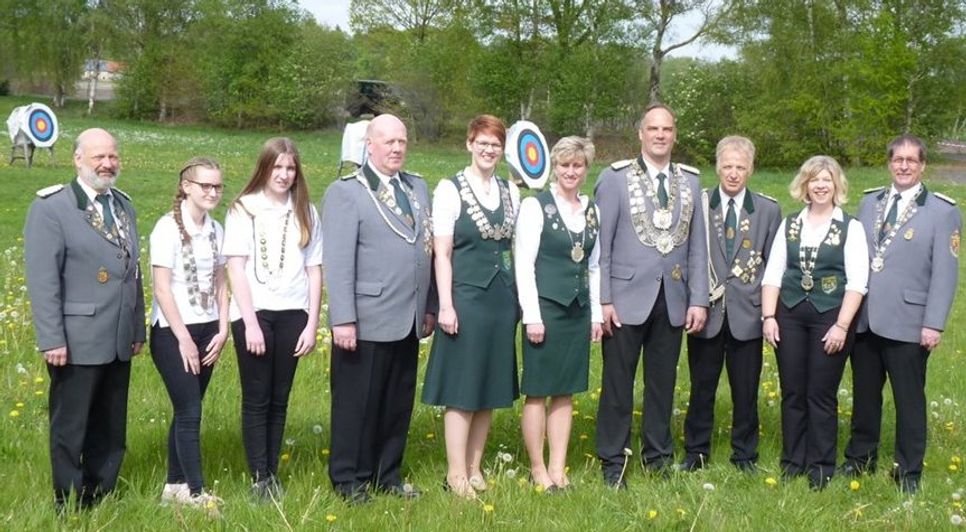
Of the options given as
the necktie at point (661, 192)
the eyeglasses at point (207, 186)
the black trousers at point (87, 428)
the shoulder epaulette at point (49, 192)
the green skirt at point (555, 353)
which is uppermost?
the necktie at point (661, 192)

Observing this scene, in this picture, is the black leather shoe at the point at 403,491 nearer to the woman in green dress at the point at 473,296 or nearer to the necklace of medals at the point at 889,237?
the woman in green dress at the point at 473,296

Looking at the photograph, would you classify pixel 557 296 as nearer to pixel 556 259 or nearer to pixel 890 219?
pixel 556 259

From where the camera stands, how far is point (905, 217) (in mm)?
5754

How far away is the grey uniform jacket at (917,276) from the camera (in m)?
5.68

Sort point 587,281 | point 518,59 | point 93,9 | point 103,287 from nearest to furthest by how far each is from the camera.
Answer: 1. point 103,287
2. point 587,281
3. point 518,59
4. point 93,9

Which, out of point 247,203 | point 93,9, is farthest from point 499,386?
point 93,9

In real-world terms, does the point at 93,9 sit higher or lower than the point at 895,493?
higher

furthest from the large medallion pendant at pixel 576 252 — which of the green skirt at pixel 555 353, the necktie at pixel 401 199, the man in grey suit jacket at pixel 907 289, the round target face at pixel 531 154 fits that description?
the round target face at pixel 531 154

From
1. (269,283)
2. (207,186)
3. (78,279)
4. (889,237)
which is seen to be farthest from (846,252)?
(78,279)

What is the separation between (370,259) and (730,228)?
207 centimetres

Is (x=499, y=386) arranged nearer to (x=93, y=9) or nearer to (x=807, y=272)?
(x=807, y=272)

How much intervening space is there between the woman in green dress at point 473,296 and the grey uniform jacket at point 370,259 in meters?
0.14

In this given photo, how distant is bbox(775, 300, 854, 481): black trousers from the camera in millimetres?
5770

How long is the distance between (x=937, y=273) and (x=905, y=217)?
1.11 ft
